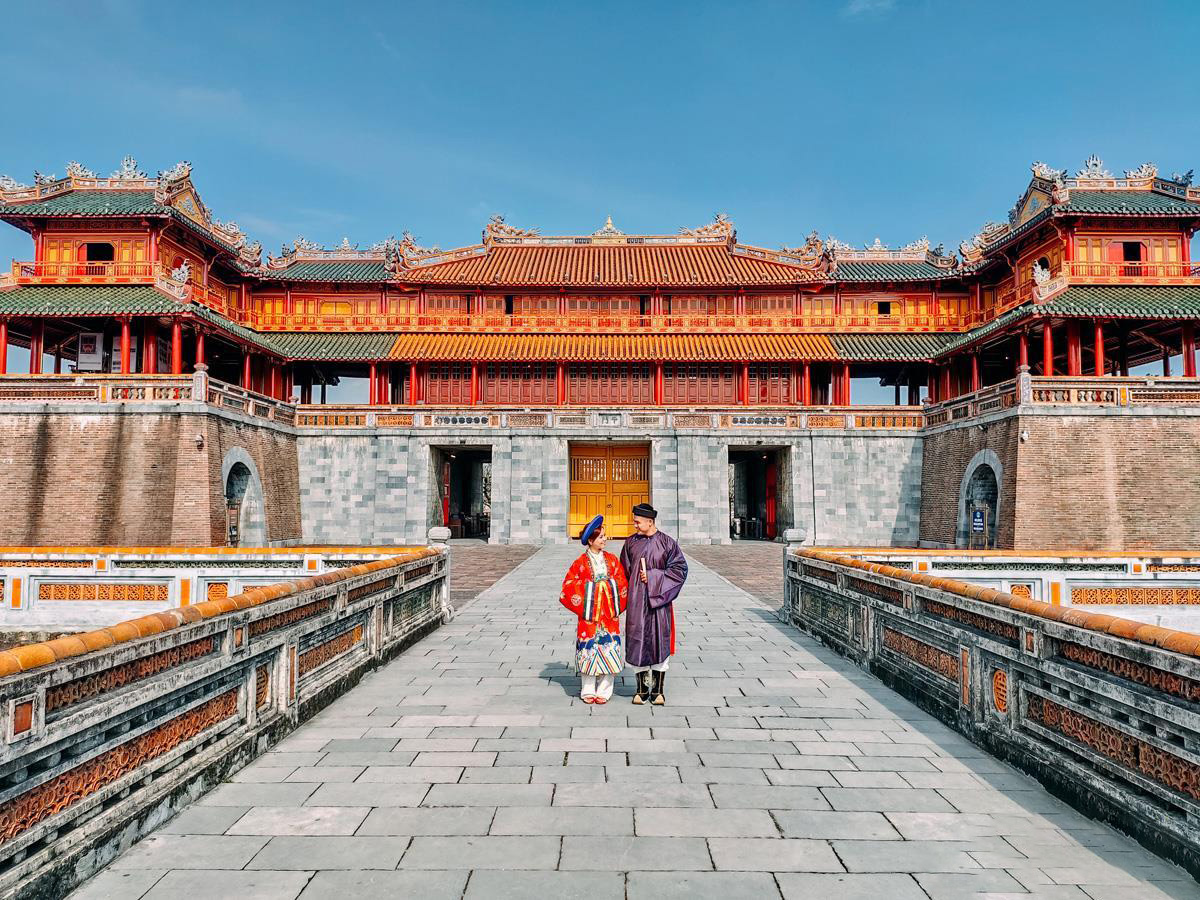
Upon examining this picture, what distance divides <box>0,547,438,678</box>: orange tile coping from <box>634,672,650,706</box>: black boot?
2776 millimetres

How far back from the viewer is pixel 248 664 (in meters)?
4.68

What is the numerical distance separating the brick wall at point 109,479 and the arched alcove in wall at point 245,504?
1.93m

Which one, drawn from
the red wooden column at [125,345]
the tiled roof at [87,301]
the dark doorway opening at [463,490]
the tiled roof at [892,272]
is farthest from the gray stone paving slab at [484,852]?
the tiled roof at [892,272]

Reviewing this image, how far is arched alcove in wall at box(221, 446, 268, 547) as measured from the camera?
21.0 m

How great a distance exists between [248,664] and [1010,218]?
29.7 meters

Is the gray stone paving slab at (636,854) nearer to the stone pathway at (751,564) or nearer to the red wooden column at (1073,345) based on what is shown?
the stone pathway at (751,564)

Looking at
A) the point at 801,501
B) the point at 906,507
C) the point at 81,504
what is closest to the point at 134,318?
the point at 81,504

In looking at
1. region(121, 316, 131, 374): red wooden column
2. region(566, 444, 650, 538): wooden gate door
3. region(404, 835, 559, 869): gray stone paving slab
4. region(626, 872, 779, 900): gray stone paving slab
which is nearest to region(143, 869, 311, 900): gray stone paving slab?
region(404, 835, 559, 869): gray stone paving slab

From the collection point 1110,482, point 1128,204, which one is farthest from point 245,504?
point 1128,204

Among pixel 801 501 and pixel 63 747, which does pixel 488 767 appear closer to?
pixel 63 747

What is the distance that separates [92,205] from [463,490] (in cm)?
1647

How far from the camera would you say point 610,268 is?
101 feet

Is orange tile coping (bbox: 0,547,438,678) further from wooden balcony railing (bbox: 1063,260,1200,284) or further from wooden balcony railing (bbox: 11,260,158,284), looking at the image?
wooden balcony railing (bbox: 1063,260,1200,284)

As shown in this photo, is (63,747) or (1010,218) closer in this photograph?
(63,747)
